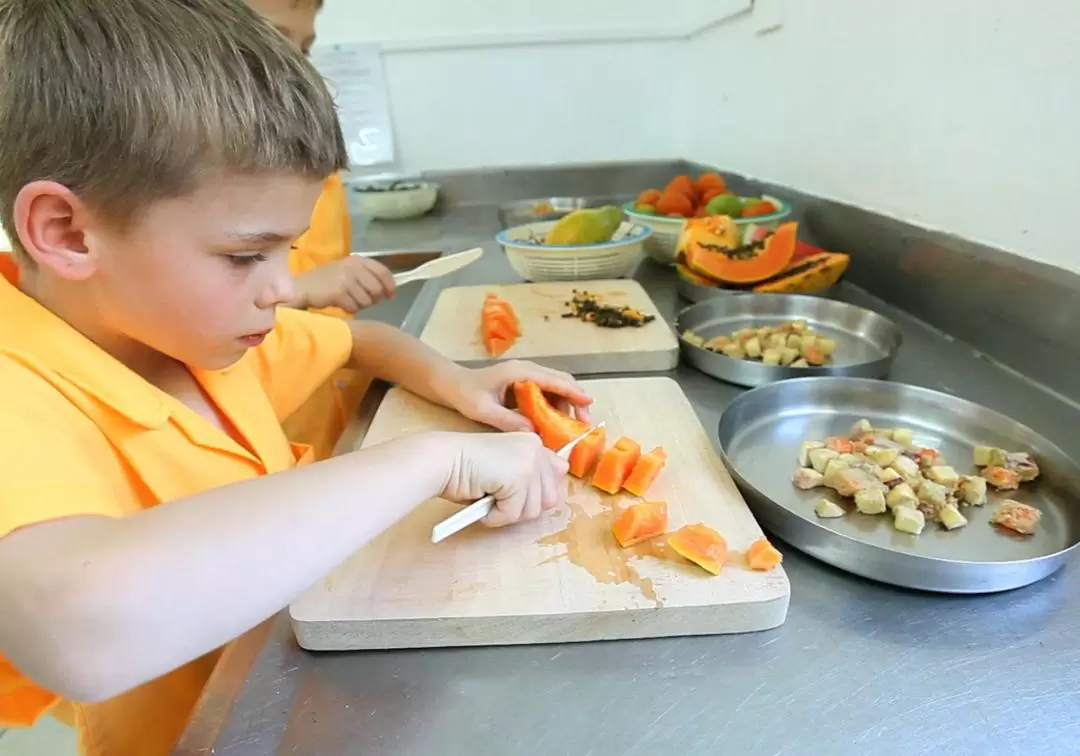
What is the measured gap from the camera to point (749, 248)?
1189mm

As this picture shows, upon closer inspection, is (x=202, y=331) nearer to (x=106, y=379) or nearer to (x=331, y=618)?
(x=106, y=379)

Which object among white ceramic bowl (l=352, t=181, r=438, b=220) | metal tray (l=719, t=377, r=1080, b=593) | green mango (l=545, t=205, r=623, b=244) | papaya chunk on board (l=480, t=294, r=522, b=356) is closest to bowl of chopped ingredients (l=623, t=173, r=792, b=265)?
green mango (l=545, t=205, r=623, b=244)

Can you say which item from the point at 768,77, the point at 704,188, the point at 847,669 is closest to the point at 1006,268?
the point at 847,669

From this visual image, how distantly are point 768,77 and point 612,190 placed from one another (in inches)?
29.3

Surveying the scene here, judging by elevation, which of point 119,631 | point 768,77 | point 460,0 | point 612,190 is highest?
point 460,0

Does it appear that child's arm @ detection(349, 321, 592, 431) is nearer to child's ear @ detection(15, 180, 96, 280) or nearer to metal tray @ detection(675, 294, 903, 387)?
metal tray @ detection(675, 294, 903, 387)

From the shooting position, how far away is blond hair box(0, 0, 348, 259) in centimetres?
52

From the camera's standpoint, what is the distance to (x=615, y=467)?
0.65 m

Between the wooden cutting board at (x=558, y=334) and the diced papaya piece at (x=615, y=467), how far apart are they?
286mm

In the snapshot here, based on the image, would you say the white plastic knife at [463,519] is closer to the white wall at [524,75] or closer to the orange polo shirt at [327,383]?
the orange polo shirt at [327,383]

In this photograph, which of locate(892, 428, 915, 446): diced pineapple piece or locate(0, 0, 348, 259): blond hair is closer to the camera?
locate(0, 0, 348, 259): blond hair

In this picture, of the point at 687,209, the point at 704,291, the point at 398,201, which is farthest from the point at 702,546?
the point at 398,201

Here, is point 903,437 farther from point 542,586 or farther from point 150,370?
point 150,370

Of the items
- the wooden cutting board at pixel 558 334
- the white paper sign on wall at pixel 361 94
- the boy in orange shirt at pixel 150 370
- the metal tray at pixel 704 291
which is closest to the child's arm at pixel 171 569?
the boy in orange shirt at pixel 150 370
